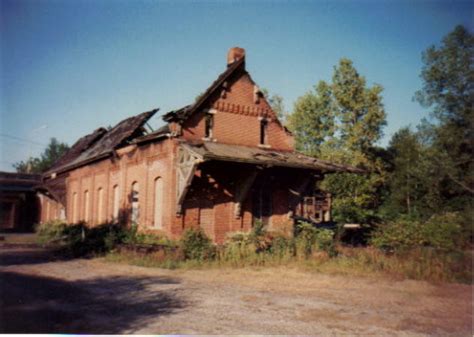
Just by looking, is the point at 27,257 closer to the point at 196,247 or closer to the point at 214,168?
→ the point at 196,247

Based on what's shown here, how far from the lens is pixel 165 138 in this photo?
1667cm

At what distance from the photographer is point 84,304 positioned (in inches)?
298

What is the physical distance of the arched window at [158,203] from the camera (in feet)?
55.2

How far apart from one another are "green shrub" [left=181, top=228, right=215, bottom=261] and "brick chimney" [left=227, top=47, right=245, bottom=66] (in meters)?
10.2

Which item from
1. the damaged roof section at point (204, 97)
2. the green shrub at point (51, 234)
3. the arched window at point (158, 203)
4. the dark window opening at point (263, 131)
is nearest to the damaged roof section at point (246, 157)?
the dark window opening at point (263, 131)

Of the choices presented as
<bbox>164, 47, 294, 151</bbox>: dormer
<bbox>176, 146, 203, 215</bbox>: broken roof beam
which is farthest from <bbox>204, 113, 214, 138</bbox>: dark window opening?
A: <bbox>176, 146, 203, 215</bbox>: broken roof beam

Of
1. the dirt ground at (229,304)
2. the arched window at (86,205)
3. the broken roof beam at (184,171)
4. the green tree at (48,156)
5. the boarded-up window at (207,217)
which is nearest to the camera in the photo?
the dirt ground at (229,304)

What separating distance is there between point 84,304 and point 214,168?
30.1 ft

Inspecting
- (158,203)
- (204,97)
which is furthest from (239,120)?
(158,203)

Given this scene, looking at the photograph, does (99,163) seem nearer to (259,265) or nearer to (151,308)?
(259,265)

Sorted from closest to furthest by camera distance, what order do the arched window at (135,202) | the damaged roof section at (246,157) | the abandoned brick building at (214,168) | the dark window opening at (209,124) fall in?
the damaged roof section at (246,157), the abandoned brick building at (214,168), the dark window opening at (209,124), the arched window at (135,202)

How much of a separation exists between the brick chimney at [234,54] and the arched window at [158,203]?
295 inches

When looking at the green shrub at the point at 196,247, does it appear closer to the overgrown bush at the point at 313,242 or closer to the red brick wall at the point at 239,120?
the overgrown bush at the point at 313,242

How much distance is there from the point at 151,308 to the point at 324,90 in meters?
31.8
